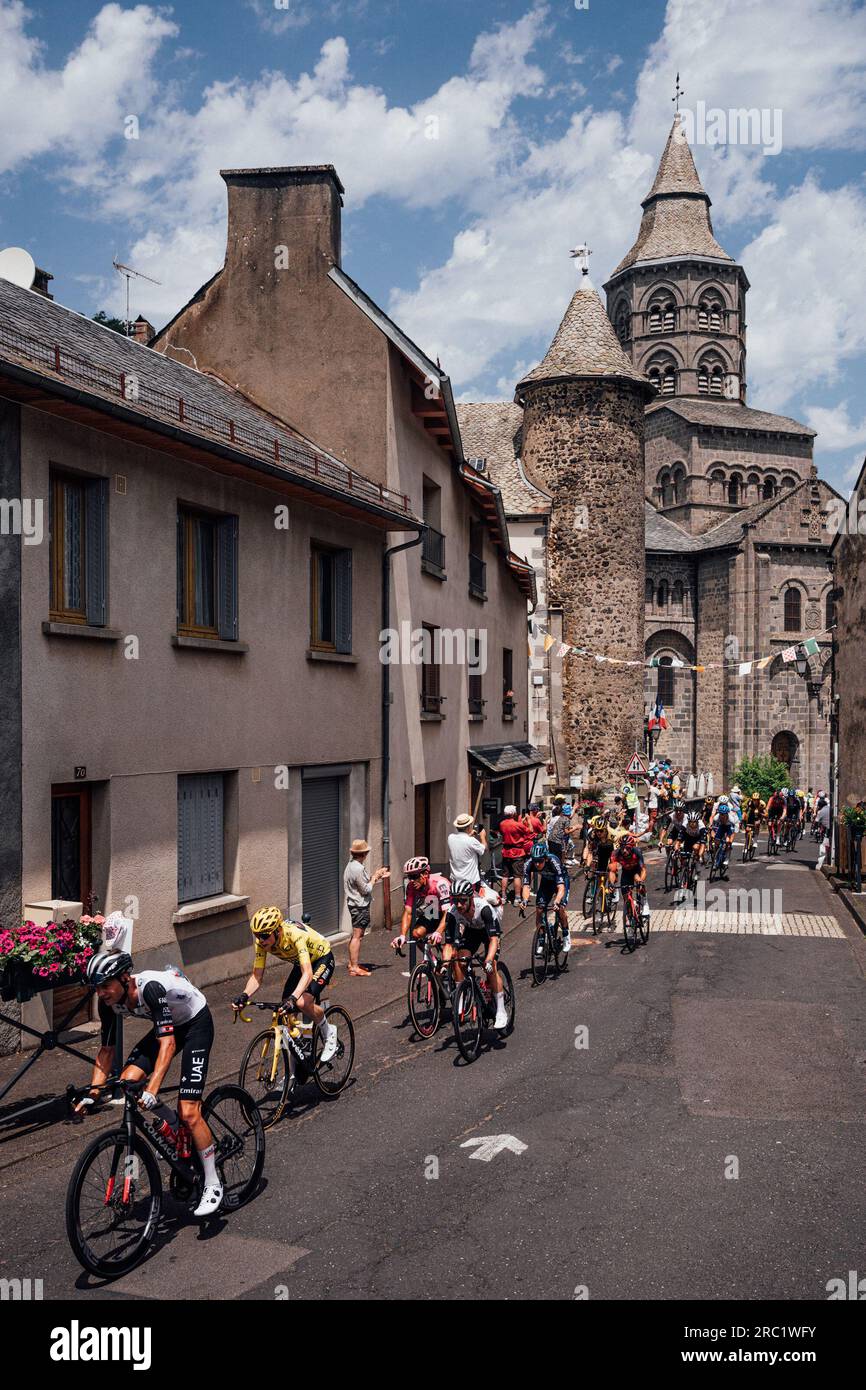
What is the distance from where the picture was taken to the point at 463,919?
33.9 feet

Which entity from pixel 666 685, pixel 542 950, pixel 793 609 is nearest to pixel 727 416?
pixel 793 609

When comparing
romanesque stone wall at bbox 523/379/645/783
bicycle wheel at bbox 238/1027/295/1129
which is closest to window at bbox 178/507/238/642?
bicycle wheel at bbox 238/1027/295/1129

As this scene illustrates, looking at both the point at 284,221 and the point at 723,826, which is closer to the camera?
the point at 284,221

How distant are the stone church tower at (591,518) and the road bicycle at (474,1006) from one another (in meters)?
28.5

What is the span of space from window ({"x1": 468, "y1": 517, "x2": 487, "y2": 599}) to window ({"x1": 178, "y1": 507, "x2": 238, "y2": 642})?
11.0 meters

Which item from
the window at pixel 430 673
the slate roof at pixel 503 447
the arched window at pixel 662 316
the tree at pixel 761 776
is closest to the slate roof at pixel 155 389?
the window at pixel 430 673

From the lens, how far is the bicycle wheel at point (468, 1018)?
973cm

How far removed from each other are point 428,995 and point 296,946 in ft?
8.83

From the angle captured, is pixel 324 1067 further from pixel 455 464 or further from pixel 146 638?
pixel 455 464

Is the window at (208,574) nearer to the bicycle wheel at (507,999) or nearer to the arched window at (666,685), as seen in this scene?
the bicycle wheel at (507,999)

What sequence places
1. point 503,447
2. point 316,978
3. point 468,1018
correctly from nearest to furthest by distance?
1. point 316,978
2. point 468,1018
3. point 503,447

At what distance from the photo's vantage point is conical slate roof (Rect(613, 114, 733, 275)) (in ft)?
224

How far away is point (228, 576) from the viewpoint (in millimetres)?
13148

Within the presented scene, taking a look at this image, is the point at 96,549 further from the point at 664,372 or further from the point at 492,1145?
the point at 664,372
